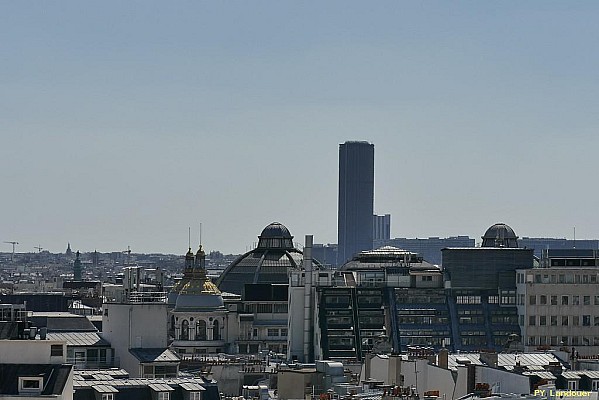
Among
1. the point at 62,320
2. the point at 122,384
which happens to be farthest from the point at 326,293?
the point at 122,384

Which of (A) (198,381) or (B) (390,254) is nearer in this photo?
(A) (198,381)

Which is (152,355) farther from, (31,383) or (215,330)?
(215,330)

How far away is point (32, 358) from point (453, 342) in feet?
279

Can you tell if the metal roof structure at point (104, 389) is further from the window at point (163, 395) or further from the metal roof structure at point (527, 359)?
the metal roof structure at point (527, 359)

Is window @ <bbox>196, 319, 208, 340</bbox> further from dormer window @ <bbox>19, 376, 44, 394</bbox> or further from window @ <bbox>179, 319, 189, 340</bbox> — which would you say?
dormer window @ <bbox>19, 376, 44, 394</bbox>

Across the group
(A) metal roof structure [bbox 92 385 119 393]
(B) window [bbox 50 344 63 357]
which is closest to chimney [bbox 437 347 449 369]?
(A) metal roof structure [bbox 92 385 119 393]

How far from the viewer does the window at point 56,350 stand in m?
86.1

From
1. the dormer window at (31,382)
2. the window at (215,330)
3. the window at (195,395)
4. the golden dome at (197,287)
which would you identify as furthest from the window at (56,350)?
the golden dome at (197,287)

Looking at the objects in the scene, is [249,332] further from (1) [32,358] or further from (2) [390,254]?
(1) [32,358]

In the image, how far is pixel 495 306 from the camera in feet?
572

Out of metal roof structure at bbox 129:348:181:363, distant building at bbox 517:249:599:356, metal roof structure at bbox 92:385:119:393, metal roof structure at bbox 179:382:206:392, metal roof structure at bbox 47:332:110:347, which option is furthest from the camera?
distant building at bbox 517:249:599:356

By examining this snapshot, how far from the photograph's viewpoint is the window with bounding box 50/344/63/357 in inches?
3390

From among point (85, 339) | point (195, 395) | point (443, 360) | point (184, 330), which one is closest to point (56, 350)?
point (195, 395)

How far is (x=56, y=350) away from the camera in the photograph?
86.3 m
